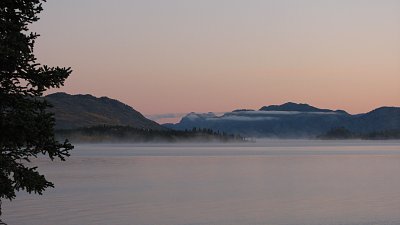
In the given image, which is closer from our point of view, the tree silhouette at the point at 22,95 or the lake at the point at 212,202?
the tree silhouette at the point at 22,95

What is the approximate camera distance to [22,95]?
63.6 feet

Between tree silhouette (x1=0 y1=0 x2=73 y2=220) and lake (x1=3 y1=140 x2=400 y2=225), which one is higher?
tree silhouette (x1=0 y1=0 x2=73 y2=220)

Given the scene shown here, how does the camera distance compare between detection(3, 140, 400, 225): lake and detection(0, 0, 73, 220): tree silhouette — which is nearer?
detection(0, 0, 73, 220): tree silhouette

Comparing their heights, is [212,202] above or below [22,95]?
below

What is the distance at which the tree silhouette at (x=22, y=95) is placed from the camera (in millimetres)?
18703

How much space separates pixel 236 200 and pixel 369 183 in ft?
63.6

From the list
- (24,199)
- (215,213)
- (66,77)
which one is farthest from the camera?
(24,199)

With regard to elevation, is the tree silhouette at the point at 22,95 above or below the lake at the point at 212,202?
above

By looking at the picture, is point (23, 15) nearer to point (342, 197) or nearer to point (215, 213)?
point (215, 213)

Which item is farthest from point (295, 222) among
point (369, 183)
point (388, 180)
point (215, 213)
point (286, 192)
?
point (388, 180)

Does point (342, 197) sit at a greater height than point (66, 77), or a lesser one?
lesser

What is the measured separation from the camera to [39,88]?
1962 cm

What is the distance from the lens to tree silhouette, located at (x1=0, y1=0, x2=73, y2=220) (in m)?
18.7

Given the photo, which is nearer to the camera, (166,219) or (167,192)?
(166,219)
